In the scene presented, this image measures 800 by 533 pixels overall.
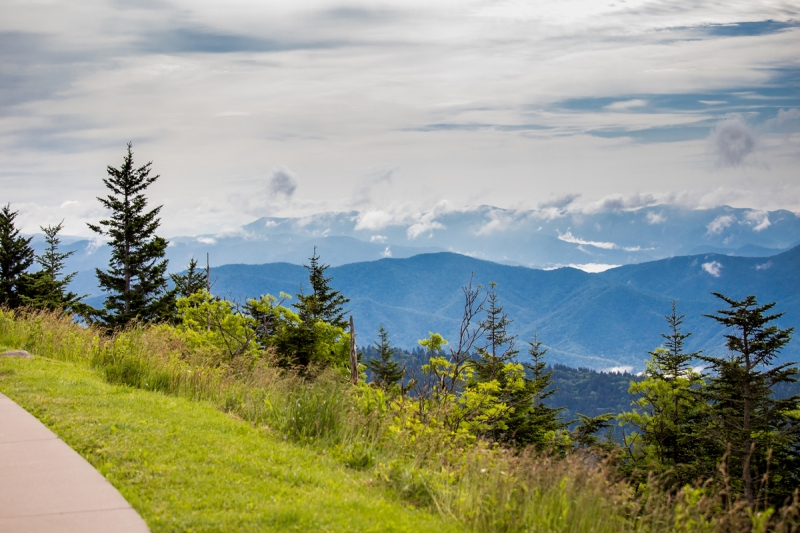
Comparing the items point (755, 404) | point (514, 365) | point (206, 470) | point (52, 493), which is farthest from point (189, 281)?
point (52, 493)

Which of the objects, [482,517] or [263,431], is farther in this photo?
[263,431]

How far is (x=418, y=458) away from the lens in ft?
24.5

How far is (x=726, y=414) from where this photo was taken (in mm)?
32094

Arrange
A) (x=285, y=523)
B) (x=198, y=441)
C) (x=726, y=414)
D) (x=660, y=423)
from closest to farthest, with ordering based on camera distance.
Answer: (x=285, y=523) → (x=198, y=441) → (x=726, y=414) → (x=660, y=423)

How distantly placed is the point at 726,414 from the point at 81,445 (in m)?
33.4

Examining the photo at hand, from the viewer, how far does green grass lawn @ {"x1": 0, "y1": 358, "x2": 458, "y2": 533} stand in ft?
16.8

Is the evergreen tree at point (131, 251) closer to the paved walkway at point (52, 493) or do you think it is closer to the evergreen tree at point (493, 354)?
the evergreen tree at point (493, 354)

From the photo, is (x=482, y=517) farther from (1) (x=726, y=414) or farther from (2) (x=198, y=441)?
(1) (x=726, y=414)

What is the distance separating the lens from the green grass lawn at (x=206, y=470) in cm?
511

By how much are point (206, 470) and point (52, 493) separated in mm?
1375

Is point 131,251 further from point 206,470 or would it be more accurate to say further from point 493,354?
point 206,470

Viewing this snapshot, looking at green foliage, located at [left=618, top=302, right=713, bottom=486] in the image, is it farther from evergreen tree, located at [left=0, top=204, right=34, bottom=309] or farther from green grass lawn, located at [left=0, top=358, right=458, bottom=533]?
evergreen tree, located at [left=0, top=204, right=34, bottom=309]

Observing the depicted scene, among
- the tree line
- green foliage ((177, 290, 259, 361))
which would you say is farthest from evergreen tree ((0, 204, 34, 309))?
green foliage ((177, 290, 259, 361))

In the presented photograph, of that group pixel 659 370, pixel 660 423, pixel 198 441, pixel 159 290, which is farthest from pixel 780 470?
pixel 159 290
